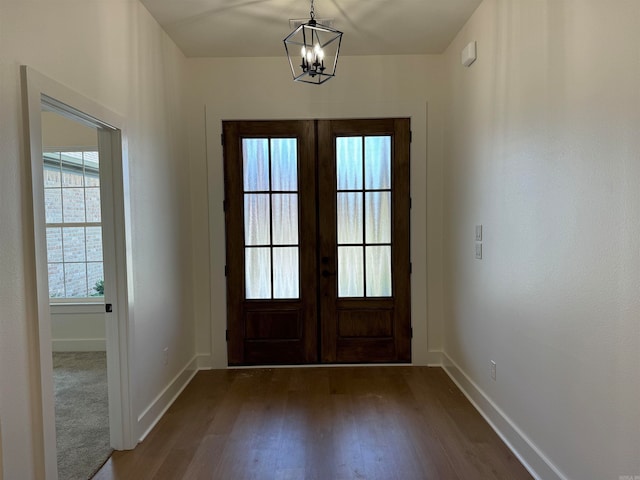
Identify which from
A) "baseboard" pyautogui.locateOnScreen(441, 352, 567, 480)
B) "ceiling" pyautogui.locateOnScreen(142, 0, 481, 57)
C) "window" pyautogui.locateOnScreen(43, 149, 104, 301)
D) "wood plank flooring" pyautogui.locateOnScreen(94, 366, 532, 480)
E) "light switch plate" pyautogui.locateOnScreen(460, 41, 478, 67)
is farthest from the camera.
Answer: "window" pyautogui.locateOnScreen(43, 149, 104, 301)

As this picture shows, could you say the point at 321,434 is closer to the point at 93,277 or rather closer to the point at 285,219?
the point at 285,219

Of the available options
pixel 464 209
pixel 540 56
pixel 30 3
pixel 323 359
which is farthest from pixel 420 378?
pixel 30 3

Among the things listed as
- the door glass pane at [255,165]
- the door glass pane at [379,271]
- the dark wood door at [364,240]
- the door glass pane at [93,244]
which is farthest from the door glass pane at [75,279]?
the door glass pane at [379,271]

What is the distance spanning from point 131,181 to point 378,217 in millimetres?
2200

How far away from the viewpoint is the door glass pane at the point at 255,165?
3602 millimetres

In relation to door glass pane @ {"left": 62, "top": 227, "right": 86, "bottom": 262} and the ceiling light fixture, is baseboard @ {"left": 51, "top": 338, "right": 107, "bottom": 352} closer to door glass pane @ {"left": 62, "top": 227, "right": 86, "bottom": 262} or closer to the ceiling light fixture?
door glass pane @ {"left": 62, "top": 227, "right": 86, "bottom": 262}

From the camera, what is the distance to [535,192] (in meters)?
2.01

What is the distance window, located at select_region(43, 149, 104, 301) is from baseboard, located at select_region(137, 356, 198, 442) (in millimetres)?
1820

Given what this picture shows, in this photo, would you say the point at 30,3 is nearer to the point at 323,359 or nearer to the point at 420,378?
the point at 323,359

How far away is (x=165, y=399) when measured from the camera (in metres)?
2.90

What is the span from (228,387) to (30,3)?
2.89 meters

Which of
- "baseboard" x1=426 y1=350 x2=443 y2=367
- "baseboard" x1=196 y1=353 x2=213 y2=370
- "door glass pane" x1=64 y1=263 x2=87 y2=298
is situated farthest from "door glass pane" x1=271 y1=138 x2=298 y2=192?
"door glass pane" x1=64 y1=263 x2=87 y2=298

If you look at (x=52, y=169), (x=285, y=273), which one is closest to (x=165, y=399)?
(x=285, y=273)

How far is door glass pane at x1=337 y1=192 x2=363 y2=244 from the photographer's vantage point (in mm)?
3627
